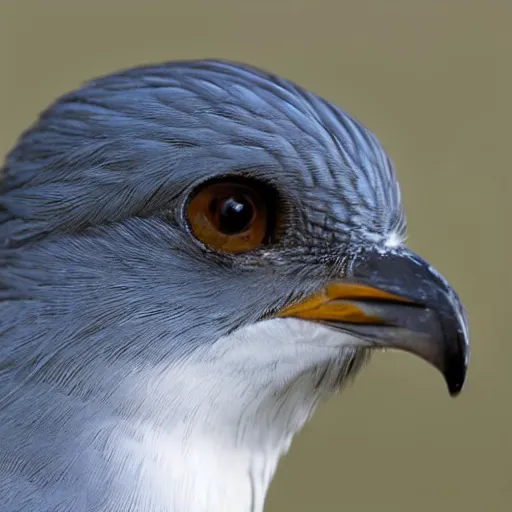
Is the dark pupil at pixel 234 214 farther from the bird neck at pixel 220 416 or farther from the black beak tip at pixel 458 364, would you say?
the black beak tip at pixel 458 364

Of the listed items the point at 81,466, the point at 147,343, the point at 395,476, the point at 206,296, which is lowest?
the point at 395,476

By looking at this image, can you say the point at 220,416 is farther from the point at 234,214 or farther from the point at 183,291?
the point at 234,214

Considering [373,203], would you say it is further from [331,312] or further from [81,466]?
[81,466]

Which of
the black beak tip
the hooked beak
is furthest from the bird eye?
the black beak tip

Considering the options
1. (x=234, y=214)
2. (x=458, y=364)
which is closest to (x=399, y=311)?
(x=458, y=364)

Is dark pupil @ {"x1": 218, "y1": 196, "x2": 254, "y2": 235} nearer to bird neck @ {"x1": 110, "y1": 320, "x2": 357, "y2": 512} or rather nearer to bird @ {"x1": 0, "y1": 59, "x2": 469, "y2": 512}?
bird @ {"x1": 0, "y1": 59, "x2": 469, "y2": 512}

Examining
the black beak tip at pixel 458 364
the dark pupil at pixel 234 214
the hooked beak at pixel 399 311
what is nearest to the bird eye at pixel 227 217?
the dark pupil at pixel 234 214

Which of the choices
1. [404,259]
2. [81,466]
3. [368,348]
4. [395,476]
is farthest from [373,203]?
[395,476]
